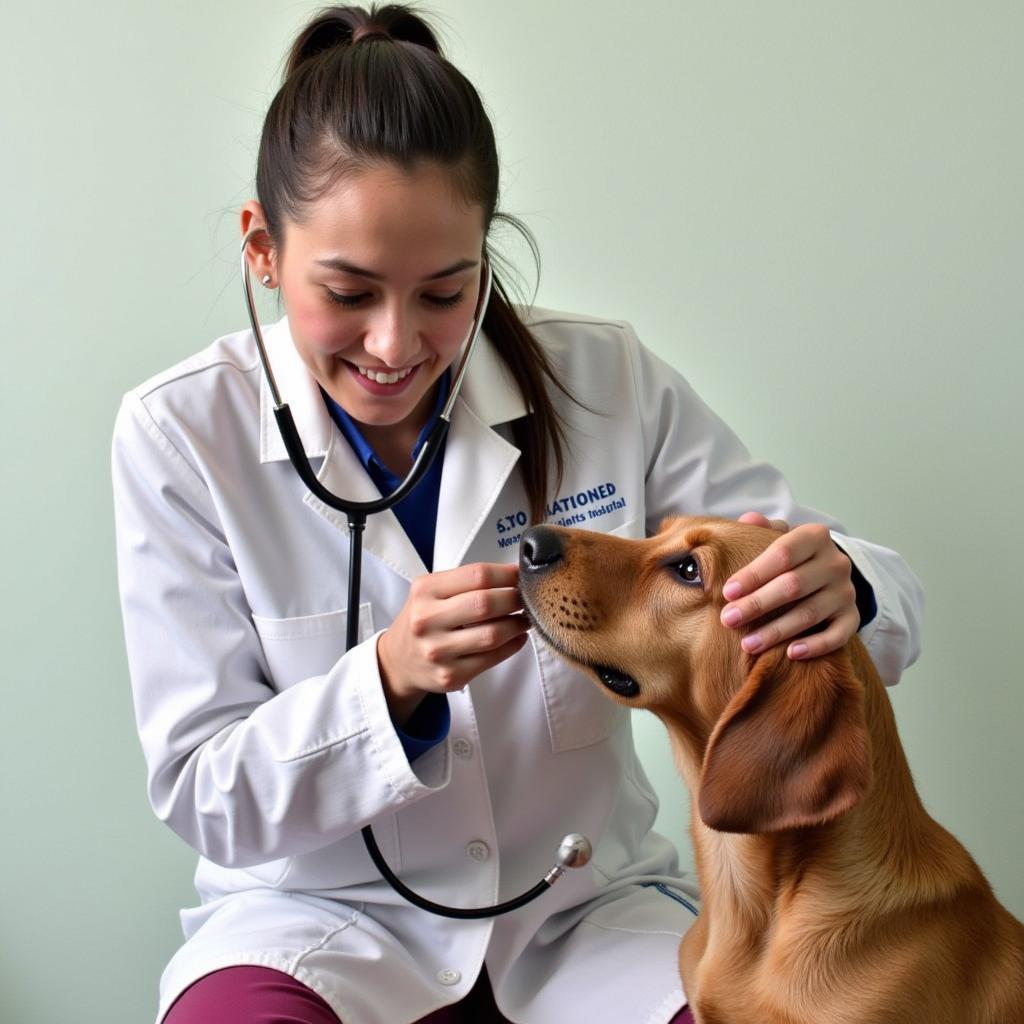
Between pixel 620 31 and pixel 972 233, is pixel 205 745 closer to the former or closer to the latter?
pixel 620 31

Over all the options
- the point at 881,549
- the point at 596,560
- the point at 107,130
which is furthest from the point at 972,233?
the point at 107,130

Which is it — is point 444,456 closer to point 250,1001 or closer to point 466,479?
point 466,479

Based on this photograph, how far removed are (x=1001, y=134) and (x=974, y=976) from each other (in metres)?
1.31

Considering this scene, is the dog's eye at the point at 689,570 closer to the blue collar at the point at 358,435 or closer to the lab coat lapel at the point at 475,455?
the lab coat lapel at the point at 475,455

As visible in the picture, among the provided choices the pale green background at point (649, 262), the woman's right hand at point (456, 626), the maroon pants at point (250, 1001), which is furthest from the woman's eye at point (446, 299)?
the maroon pants at point (250, 1001)

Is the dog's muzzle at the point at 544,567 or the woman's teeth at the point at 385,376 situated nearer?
the dog's muzzle at the point at 544,567

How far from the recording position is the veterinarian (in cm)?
138

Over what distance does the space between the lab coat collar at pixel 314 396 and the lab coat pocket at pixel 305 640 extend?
166 mm

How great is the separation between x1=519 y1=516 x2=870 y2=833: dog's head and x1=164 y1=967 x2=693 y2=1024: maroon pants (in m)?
0.40

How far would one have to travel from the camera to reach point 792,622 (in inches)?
49.5

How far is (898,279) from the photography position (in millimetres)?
2021

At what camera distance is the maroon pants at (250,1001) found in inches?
52.5

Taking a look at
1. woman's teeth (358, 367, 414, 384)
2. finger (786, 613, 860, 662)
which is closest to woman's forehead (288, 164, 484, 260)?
woman's teeth (358, 367, 414, 384)

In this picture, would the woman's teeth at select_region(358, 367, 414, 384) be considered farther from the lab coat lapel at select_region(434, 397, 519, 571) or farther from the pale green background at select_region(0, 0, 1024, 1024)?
the pale green background at select_region(0, 0, 1024, 1024)
